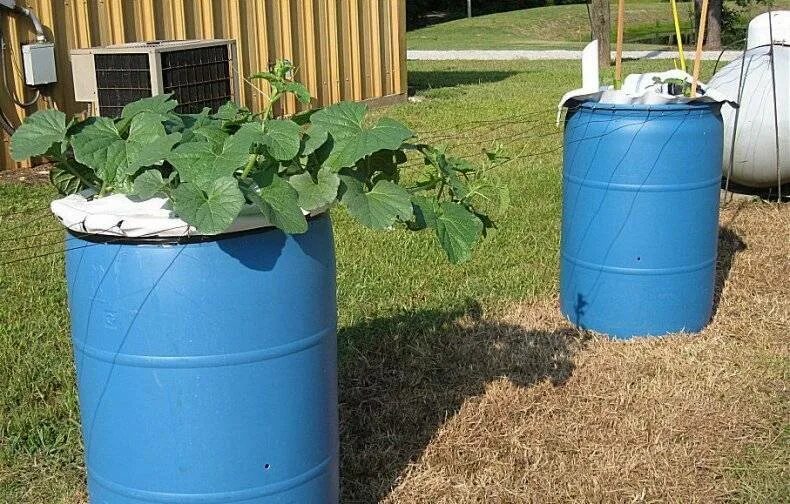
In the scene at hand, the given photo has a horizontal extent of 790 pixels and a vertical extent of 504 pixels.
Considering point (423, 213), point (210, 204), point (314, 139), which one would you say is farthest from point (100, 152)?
point (423, 213)

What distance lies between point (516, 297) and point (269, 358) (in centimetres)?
279

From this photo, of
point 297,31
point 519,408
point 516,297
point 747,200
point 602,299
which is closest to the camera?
point 519,408

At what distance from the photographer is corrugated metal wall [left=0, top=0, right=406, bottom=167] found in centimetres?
823

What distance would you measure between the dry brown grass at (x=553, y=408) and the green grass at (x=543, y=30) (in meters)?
21.5

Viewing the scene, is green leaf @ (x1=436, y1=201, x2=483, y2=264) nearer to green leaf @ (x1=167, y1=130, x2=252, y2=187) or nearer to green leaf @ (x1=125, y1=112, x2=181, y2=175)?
green leaf @ (x1=167, y1=130, x2=252, y2=187)

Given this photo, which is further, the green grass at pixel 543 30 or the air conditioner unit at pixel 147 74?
the green grass at pixel 543 30

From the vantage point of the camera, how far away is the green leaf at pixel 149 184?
2.38m

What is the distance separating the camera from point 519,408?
3.88 m

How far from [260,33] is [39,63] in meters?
2.74

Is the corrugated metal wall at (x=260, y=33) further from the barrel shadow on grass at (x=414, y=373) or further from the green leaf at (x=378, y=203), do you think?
the green leaf at (x=378, y=203)

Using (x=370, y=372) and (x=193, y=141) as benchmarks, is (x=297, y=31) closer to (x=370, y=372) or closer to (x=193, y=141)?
(x=370, y=372)

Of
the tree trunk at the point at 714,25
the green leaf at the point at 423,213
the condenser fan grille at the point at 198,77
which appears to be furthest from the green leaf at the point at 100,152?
the tree trunk at the point at 714,25

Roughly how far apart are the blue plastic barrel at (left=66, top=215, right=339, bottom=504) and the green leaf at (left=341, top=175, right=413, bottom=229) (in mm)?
108

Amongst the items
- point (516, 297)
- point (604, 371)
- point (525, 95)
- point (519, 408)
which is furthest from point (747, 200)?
point (525, 95)
